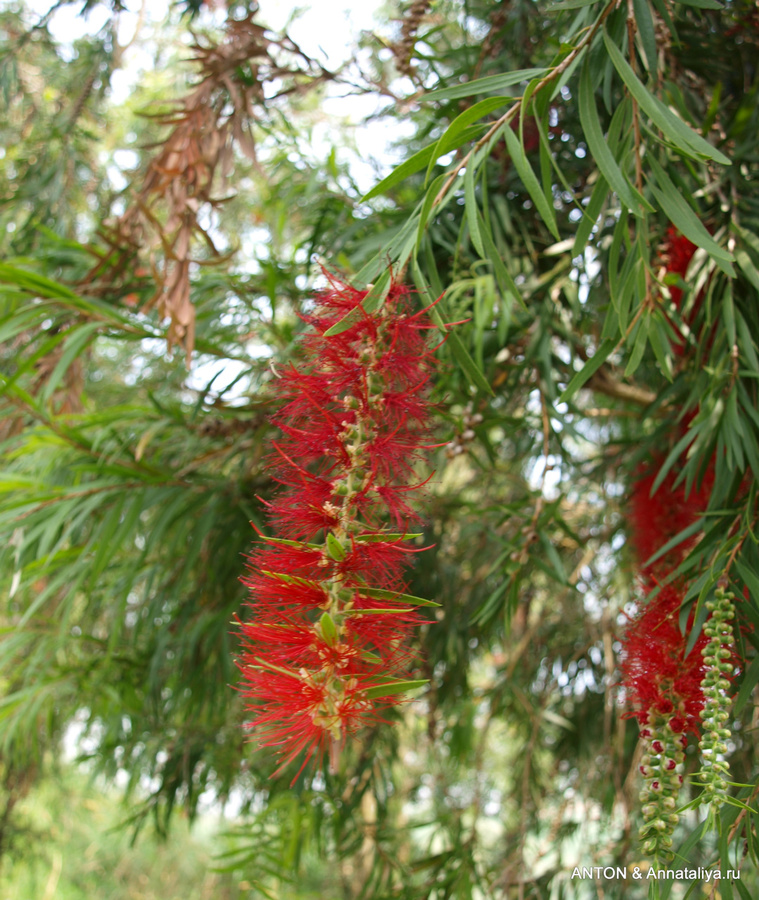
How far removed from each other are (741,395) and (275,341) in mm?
873

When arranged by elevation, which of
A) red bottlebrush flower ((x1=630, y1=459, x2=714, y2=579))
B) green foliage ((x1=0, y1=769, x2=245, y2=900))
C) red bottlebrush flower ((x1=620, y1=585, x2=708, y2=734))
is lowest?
green foliage ((x1=0, y1=769, x2=245, y2=900))

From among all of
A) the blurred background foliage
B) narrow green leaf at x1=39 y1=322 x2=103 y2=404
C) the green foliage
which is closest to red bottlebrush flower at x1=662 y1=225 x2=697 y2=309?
the blurred background foliage

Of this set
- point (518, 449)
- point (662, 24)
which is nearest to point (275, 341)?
point (518, 449)

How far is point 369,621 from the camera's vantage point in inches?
24.1

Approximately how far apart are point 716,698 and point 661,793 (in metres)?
0.10

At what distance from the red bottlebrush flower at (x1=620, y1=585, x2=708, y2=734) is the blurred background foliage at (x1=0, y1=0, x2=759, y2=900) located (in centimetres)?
5

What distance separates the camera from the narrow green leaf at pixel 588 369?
0.81 m

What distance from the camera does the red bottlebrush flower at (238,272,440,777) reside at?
22.9 inches

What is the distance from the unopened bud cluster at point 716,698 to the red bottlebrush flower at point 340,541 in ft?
0.88

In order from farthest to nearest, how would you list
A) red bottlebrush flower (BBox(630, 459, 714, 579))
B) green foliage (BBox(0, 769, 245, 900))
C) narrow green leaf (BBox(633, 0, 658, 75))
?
green foliage (BBox(0, 769, 245, 900))
red bottlebrush flower (BBox(630, 459, 714, 579))
narrow green leaf (BBox(633, 0, 658, 75))

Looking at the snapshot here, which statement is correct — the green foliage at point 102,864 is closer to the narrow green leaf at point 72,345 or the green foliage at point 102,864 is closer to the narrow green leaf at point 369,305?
the narrow green leaf at point 72,345

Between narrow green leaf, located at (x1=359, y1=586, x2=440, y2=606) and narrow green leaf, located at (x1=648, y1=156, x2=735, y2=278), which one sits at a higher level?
narrow green leaf, located at (x1=648, y1=156, x2=735, y2=278)

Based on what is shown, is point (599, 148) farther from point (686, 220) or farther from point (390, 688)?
point (390, 688)

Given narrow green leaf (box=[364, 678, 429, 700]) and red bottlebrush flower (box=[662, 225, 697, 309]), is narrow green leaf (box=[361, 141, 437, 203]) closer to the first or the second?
narrow green leaf (box=[364, 678, 429, 700])
